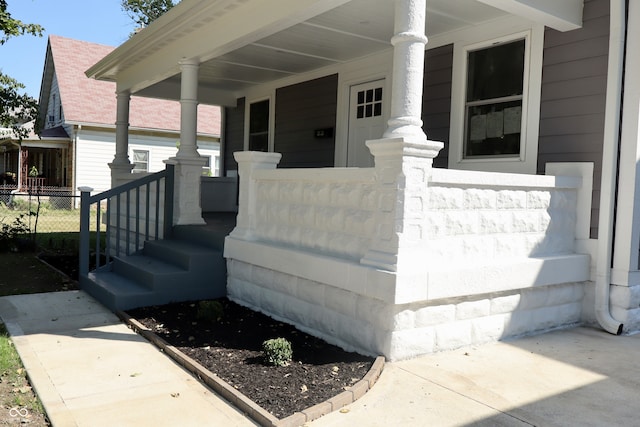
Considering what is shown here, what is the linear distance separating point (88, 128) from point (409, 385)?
62.2 feet

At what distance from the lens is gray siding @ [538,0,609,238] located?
529 centimetres

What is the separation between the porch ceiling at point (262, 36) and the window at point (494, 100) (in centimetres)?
44

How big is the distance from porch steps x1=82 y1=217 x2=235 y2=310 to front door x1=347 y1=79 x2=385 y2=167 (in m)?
2.36

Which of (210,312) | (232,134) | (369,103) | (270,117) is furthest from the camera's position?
(232,134)

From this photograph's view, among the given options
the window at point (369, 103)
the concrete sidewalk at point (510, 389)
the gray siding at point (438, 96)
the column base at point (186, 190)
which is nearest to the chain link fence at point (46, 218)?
the column base at point (186, 190)

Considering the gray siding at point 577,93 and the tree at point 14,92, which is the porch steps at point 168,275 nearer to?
the gray siding at point 577,93

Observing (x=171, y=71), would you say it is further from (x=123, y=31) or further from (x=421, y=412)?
(x=123, y=31)

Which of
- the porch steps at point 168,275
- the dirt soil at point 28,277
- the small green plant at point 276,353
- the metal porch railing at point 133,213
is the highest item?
the metal porch railing at point 133,213

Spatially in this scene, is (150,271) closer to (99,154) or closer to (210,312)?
(210,312)

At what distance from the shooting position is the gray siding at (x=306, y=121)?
8.72 meters

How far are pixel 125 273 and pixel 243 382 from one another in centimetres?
350

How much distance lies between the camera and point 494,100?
20.2 ft

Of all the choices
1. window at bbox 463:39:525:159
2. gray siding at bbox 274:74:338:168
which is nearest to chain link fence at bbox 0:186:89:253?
gray siding at bbox 274:74:338:168

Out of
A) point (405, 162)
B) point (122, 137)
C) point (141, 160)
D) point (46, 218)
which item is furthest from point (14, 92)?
point (141, 160)
